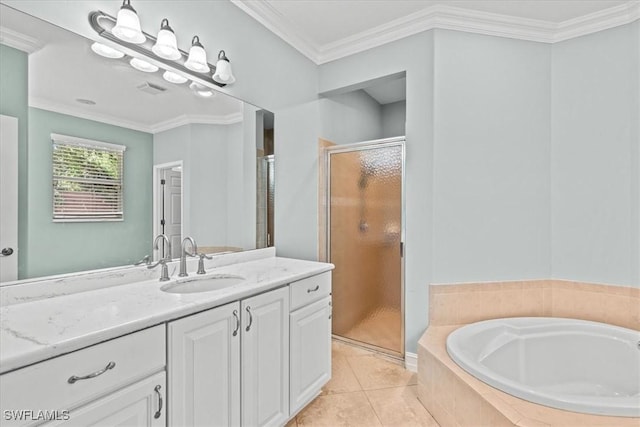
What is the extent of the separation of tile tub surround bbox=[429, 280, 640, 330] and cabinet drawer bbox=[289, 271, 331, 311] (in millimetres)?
843

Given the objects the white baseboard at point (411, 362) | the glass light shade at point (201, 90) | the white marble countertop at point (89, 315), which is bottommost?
the white baseboard at point (411, 362)

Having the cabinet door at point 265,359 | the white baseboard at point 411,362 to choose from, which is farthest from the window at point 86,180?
the white baseboard at point 411,362

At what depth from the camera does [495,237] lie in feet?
7.70

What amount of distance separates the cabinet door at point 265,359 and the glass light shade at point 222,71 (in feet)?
4.30

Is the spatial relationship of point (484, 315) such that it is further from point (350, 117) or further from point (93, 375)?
point (93, 375)

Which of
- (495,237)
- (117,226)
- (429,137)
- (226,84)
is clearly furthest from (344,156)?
(117,226)

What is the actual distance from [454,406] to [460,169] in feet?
4.96

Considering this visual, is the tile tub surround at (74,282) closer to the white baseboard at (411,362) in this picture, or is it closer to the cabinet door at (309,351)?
the cabinet door at (309,351)

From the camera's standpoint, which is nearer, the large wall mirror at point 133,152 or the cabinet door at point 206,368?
the cabinet door at point 206,368

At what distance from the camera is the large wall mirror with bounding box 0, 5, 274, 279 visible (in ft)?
4.20

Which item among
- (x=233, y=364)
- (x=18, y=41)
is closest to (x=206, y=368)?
(x=233, y=364)

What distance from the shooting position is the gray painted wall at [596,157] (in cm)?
215

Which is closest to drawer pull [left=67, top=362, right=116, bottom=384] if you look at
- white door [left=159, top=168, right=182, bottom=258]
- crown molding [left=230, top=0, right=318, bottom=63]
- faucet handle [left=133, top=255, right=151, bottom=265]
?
faucet handle [left=133, top=255, right=151, bottom=265]

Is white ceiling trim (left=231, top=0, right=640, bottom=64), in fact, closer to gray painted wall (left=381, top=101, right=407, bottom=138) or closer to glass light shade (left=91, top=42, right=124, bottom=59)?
glass light shade (left=91, top=42, right=124, bottom=59)
